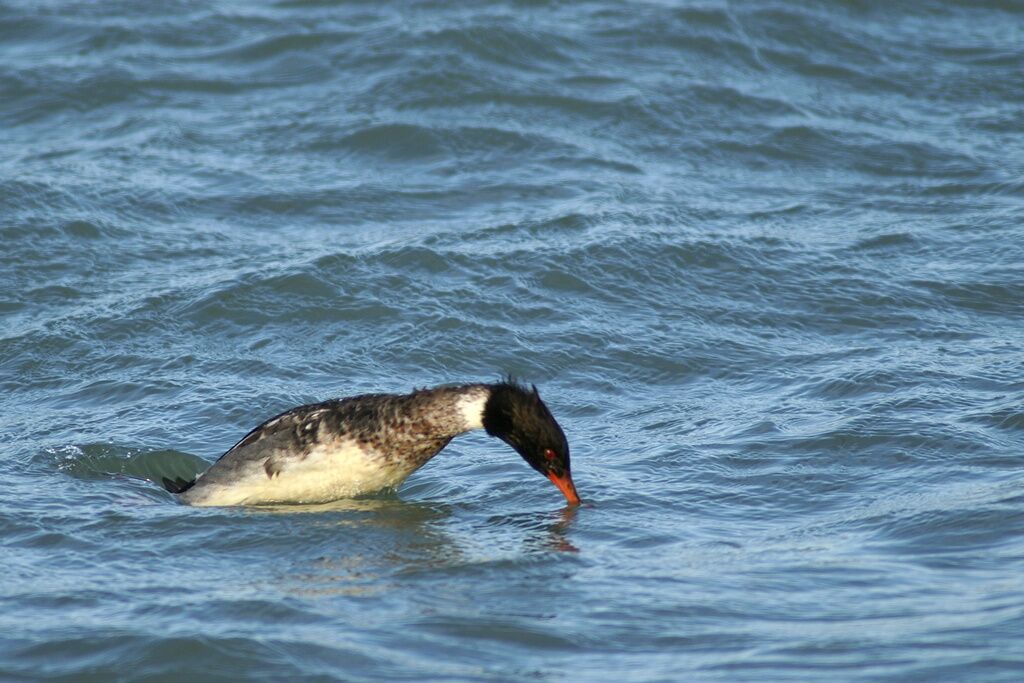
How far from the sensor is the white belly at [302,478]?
8.44 meters

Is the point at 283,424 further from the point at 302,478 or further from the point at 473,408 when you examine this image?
the point at 473,408

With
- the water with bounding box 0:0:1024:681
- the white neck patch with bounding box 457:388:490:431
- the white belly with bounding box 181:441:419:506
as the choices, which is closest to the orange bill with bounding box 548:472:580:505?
the water with bounding box 0:0:1024:681

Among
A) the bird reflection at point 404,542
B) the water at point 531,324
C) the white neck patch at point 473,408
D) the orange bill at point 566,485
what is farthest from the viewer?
the white neck patch at point 473,408

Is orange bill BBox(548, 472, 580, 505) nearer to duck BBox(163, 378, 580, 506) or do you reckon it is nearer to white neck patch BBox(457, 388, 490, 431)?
duck BBox(163, 378, 580, 506)

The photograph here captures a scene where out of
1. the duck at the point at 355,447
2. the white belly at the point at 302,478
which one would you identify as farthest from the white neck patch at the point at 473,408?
the white belly at the point at 302,478

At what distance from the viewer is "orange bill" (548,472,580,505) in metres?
8.34

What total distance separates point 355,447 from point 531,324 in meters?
3.64

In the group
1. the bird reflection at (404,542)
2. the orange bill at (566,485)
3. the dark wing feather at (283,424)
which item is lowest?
the bird reflection at (404,542)

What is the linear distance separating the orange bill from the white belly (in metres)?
0.89

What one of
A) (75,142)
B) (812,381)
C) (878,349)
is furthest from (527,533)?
(75,142)

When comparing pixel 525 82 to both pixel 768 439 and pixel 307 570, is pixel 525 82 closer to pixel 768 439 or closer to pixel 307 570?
pixel 768 439

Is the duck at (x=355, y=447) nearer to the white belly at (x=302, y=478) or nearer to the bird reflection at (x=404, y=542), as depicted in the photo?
the white belly at (x=302, y=478)

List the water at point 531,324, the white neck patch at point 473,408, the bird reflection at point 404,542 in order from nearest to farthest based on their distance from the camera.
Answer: the water at point 531,324 < the bird reflection at point 404,542 < the white neck patch at point 473,408

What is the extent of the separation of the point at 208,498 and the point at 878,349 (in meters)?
5.35
